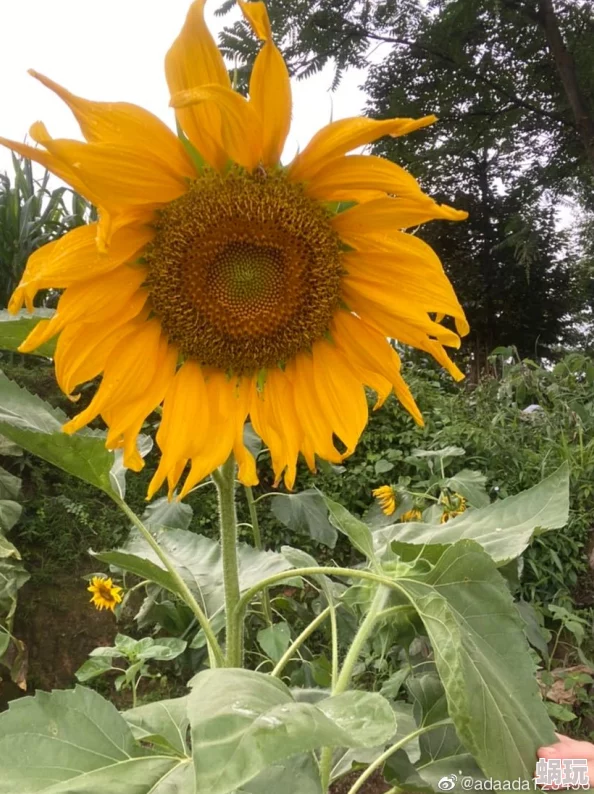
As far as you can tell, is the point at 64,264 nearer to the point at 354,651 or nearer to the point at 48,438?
the point at 48,438

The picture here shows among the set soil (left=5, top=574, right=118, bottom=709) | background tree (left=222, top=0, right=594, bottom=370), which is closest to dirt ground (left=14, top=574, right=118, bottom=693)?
soil (left=5, top=574, right=118, bottom=709)

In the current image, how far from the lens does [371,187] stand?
0.61m

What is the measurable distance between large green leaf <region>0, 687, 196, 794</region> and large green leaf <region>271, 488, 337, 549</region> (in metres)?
0.82

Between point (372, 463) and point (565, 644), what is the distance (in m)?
0.85

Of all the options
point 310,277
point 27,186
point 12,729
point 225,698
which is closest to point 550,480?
point 310,277

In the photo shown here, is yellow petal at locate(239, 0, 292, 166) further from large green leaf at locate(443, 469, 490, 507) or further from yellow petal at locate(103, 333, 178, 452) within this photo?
large green leaf at locate(443, 469, 490, 507)

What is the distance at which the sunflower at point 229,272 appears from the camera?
1.81ft

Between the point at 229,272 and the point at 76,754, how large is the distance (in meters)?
0.47

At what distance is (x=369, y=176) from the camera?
603mm

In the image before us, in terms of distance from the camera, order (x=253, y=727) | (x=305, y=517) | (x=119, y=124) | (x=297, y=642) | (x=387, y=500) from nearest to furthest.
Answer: (x=253, y=727) → (x=119, y=124) → (x=297, y=642) → (x=305, y=517) → (x=387, y=500)

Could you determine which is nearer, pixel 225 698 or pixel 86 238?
pixel 225 698

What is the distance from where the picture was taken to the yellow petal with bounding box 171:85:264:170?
0.51 m

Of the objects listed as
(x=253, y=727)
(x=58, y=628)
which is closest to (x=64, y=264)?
(x=253, y=727)

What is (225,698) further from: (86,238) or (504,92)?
(504,92)
